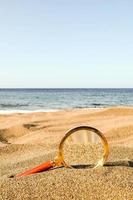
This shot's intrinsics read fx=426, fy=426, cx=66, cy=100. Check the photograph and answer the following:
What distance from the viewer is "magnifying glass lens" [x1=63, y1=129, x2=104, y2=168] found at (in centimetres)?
235

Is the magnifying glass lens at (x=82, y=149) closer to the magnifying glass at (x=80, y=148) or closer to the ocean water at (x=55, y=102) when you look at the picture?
the magnifying glass at (x=80, y=148)

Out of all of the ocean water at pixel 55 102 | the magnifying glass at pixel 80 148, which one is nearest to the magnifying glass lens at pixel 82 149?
the magnifying glass at pixel 80 148

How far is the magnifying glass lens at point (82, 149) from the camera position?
92.4 inches

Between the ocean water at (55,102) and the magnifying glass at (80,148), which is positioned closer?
the magnifying glass at (80,148)

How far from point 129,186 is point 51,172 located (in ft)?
1.54

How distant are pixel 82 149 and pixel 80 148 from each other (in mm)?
32

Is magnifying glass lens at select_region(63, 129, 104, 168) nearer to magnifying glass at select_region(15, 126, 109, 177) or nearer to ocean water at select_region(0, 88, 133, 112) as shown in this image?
magnifying glass at select_region(15, 126, 109, 177)

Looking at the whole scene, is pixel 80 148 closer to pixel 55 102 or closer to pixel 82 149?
pixel 82 149

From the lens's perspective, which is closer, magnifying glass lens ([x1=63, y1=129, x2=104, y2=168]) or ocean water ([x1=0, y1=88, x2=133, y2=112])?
magnifying glass lens ([x1=63, y1=129, x2=104, y2=168])

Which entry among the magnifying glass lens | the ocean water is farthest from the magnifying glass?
the ocean water

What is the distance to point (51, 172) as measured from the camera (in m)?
2.34

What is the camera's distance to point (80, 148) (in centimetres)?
277

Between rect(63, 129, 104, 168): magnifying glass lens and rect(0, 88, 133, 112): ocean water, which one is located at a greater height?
rect(63, 129, 104, 168): magnifying glass lens

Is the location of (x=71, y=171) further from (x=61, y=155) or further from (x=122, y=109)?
(x=122, y=109)
